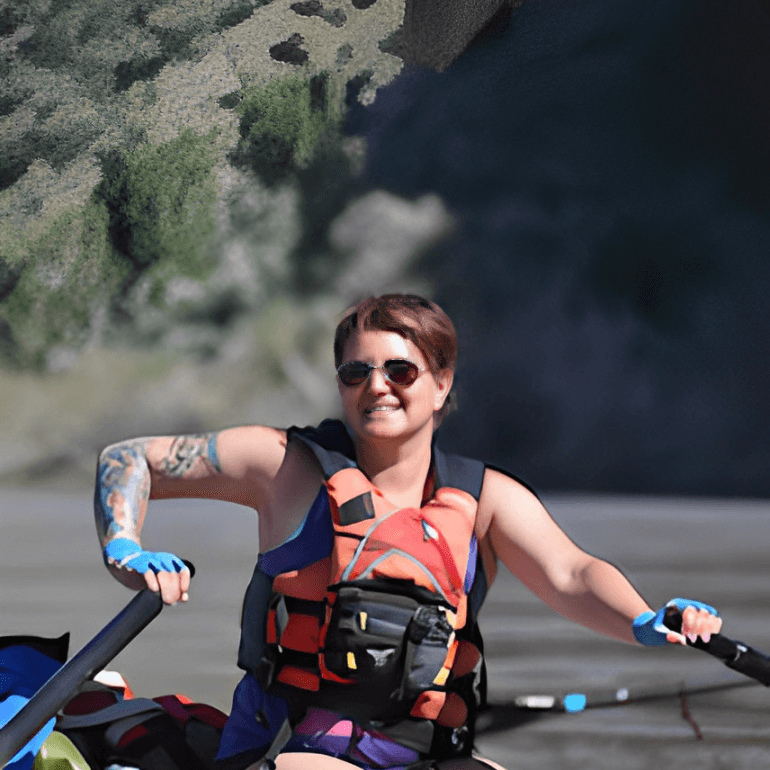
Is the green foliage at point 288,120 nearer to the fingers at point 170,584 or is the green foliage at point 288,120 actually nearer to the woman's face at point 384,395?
the woman's face at point 384,395

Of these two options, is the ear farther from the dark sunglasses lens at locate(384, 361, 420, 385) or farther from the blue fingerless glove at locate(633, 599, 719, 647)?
the blue fingerless glove at locate(633, 599, 719, 647)

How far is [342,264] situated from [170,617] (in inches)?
350

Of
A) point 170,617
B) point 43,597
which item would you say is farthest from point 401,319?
point 43,597

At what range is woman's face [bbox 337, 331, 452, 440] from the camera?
1328 mm

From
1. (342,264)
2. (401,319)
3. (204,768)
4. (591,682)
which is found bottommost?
(204,768)

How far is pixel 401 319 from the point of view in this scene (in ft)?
4.44

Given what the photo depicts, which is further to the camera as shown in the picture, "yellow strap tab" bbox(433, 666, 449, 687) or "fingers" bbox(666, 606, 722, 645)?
"yellow strap tab" bbox(433, 666, 449, 687)

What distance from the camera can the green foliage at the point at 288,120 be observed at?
11352 mm

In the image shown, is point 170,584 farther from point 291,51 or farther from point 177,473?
point 291,51

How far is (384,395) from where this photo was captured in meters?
1.33

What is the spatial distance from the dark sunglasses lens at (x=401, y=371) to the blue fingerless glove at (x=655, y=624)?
16.2 inches

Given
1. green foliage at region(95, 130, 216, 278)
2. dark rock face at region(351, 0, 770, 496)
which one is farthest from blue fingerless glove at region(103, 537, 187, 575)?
green foliage at region(95, 130, 216, 278)

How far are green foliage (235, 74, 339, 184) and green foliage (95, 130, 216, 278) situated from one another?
2.04ft

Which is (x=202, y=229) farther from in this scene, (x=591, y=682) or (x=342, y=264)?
(x=591, y=682)
